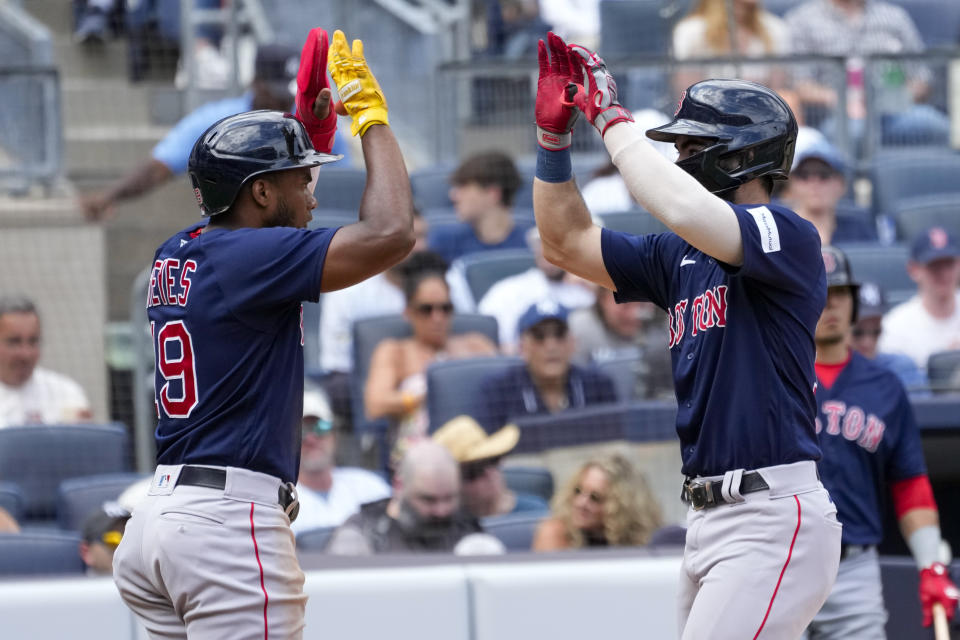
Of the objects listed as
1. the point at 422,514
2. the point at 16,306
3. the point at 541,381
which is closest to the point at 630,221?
the point at 541,381

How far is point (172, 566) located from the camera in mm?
2959

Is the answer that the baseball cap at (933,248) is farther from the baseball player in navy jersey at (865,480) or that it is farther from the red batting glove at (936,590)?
the red batting glove at (936,590)

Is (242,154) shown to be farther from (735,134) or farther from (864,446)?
(864,446)

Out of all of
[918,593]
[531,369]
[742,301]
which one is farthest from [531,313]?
[742,301]

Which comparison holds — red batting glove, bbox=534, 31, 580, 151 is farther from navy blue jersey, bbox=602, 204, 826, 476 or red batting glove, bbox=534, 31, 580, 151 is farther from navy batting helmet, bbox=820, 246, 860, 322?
navy batting helmet, bbox=820, 246, 860, 322

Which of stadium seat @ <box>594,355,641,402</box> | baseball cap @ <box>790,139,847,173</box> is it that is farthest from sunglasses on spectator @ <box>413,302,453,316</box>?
baseball cap @ <box>790,139,847,173</box>

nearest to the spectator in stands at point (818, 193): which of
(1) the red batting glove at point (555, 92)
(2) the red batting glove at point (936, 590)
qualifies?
(2) the red batting glove at point (936, 590)

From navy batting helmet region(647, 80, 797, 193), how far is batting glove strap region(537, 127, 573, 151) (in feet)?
0.78

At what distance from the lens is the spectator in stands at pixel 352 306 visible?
650 centimetres

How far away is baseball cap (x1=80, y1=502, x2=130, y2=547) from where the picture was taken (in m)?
4.72

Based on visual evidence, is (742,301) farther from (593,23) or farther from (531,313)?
(593,23)

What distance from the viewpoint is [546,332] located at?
6090 mm

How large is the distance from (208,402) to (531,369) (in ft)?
10.3

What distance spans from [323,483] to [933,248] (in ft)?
10.1
